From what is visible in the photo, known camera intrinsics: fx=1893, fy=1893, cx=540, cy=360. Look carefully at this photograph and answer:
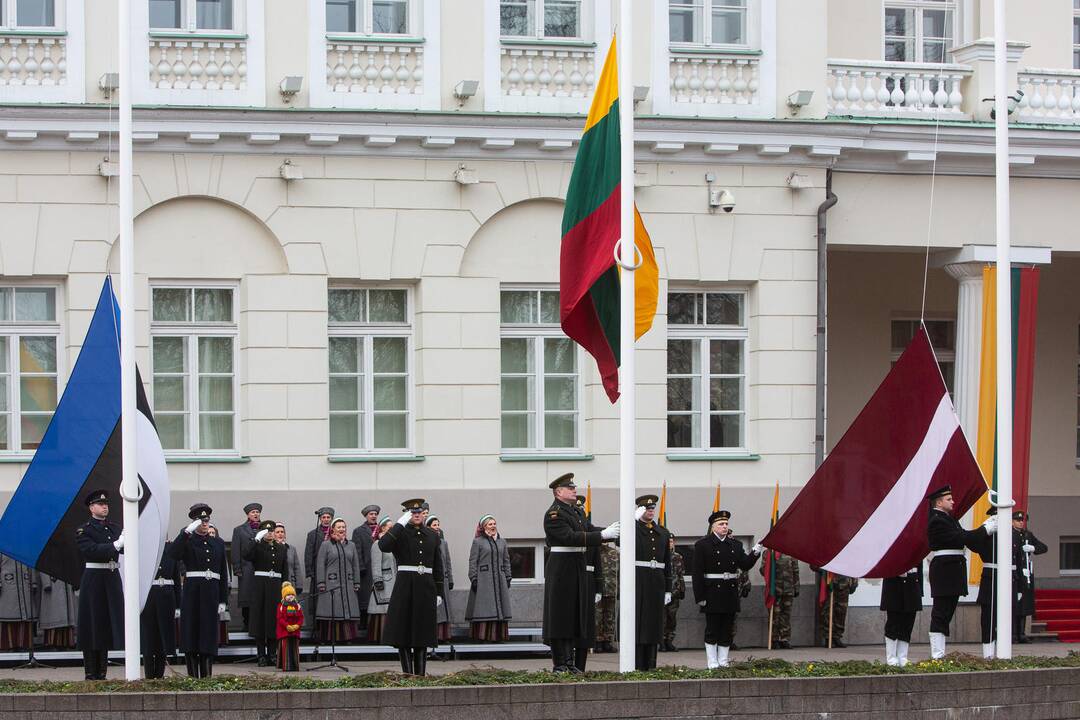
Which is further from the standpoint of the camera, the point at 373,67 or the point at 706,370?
the point at 706,370

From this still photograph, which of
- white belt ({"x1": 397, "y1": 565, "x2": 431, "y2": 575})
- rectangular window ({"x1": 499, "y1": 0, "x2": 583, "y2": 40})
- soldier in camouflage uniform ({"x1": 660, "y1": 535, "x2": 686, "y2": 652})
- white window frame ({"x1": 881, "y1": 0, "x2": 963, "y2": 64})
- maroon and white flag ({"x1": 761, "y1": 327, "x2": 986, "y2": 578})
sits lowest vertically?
soldier in camouflage uniform ({"x1": 660, "y1": 535, "x2": 686, "y2": 652})

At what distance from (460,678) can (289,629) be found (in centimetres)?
541

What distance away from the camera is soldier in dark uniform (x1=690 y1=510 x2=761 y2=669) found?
18266mm

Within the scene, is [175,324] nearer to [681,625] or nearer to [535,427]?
[535,427]

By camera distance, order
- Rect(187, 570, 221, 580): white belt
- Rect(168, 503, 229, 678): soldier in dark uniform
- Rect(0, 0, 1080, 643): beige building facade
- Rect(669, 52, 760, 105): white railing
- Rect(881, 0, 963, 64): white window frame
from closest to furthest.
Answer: Rect(168, 503, 229, 678): soldier in dark uniform
Rect(187, 570, 221, 580): white belt
Rect(0, 0, 1080, 643): beige building facade
Rect(669, 52, 760, 105): white railing
Rect(881, 0, 963, 64): white window frame

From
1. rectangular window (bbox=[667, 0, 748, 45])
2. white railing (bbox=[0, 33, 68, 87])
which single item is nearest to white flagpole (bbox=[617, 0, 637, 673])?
rectangular window (bbox=[667, 0, 748, 45])

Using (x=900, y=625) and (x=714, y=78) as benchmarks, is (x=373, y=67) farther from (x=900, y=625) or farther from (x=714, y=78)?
(x=900, y=625)

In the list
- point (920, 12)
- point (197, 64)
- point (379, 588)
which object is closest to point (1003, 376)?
point (379, 588)

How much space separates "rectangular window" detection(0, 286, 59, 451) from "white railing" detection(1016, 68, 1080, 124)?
11.8 meters

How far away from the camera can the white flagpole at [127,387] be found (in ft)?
46.7

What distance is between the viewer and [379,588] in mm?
20250

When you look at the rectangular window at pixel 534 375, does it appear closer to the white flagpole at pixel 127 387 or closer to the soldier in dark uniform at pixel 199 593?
the soldier in dark uniform at pixel 199 593

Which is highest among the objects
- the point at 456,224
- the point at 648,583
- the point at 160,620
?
the point at 456,224

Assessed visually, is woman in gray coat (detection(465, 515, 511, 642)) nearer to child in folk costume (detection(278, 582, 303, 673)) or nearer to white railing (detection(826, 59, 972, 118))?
child in folk costume (detection(278, 582, 303, 673))
